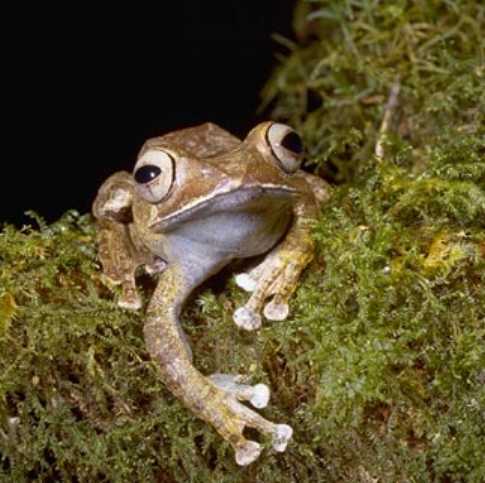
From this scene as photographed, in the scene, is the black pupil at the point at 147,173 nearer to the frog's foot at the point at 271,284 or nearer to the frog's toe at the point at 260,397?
the frog's foot at the point at 271,284

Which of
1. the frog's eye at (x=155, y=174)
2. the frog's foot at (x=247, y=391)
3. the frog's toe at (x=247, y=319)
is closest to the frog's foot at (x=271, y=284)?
the frog's toe at (x=247, y=319)

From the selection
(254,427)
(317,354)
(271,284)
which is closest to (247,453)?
(254,427)

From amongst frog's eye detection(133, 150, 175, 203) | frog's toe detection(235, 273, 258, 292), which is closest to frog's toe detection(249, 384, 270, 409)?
frog's toe detection(235, 273, 258, 292)

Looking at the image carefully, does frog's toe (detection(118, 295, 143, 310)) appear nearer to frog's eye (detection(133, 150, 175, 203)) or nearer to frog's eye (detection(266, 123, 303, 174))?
frog's eye (detection(133, 150, 175, 203))

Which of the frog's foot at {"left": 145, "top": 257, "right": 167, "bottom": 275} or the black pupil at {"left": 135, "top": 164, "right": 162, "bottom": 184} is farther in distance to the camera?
the frog's foot at {"left": 145, "top": 257, "right": 167, "bottom": 275}

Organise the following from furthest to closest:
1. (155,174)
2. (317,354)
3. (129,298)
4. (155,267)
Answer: (155,267)
(129,298)
(155,174)
(317,354)

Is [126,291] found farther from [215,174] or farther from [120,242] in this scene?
[215,174]

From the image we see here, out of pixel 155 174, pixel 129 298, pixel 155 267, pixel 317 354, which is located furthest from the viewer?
pixel 155 267
